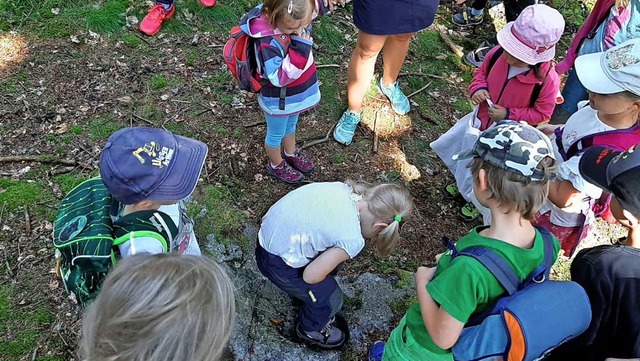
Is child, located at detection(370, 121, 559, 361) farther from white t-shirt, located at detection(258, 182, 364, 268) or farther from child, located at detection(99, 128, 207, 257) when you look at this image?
child, located at detection(99, 128, 207, 257)

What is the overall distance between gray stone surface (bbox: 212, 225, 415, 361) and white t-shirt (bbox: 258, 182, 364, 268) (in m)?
0.64

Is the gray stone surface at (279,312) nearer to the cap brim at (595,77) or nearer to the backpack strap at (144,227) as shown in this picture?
the backpack strap at (144,227)

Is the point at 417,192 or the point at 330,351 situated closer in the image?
the point at 330,351

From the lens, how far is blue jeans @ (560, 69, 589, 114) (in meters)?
4.27

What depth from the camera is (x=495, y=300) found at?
2.29 meters

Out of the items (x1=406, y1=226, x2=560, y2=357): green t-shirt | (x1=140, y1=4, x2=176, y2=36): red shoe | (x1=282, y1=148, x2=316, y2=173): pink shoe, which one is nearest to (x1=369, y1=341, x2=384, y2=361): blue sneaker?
(x1=406, y1=226, x2=560, y2=357): green t-shirt

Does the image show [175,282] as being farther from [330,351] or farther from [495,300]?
[330,351]

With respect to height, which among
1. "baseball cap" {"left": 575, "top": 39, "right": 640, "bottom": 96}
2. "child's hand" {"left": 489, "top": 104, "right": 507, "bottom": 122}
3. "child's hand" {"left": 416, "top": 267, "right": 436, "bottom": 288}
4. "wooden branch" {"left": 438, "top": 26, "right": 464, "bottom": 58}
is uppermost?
"baseball cap" {"left": 575, "top": 39, "right": 640, "bottom": 96}

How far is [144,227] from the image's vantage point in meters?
2.28

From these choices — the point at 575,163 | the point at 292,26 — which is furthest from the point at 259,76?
the point at 575,163

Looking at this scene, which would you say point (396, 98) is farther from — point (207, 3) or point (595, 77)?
point (595, 77)

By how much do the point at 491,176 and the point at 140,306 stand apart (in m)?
1.60

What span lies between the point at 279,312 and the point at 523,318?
1833 millimetres

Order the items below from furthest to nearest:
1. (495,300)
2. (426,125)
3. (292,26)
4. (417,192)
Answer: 1. (426,125)
2. (417,192)
3. (292,26)
4. (495,300)
